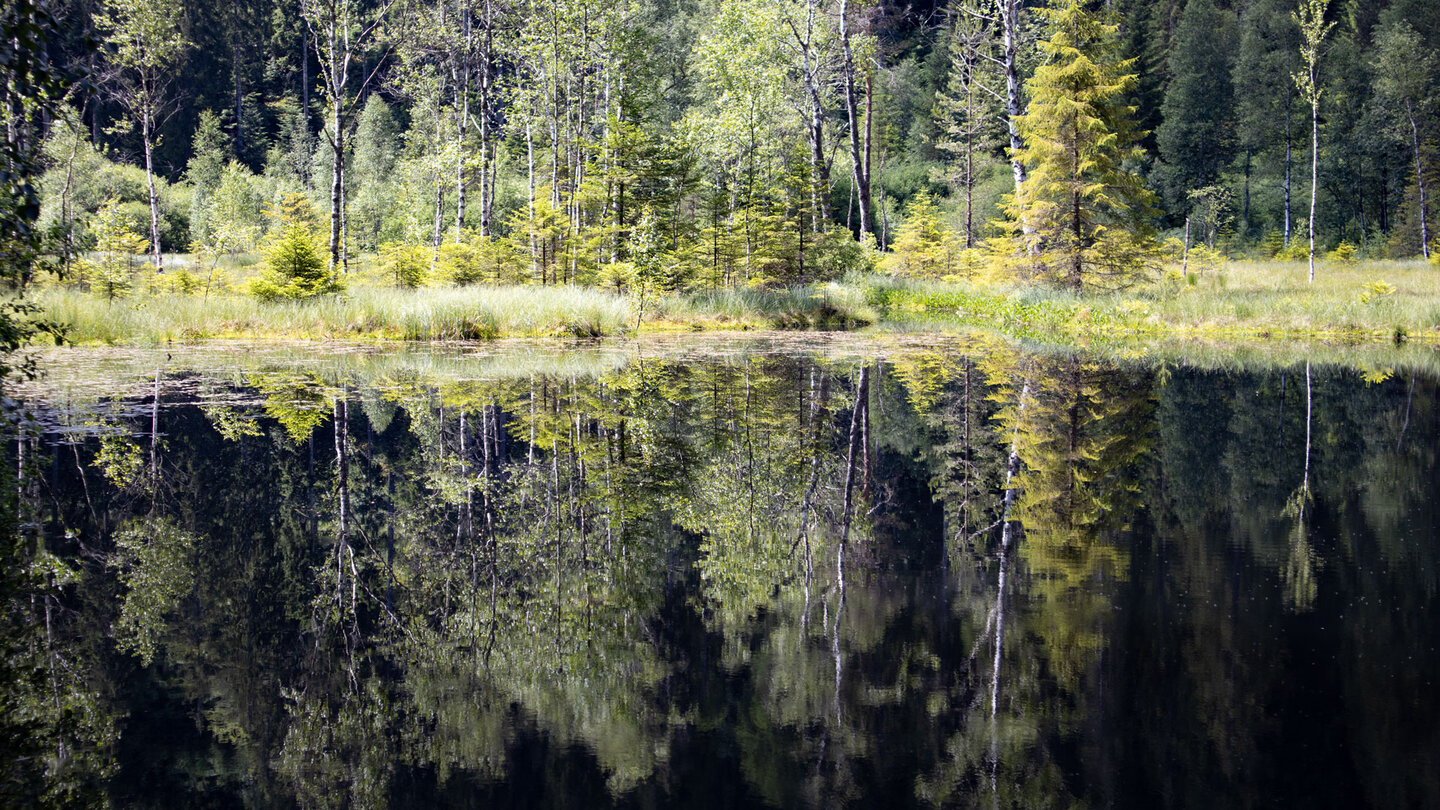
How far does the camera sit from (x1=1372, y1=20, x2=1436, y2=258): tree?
3962 centimetres

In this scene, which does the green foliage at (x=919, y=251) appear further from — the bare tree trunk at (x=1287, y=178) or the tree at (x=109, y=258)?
the tree at (x=109, y=258)

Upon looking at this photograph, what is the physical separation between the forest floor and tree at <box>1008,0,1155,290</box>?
0.97 metres

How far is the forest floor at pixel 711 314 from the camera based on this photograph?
1589 centimetres

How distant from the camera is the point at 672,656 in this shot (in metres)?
2.93

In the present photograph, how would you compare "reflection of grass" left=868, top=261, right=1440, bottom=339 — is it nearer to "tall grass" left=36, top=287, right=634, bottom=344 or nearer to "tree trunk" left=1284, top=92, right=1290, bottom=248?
"tall grass" left=36, top=287, right=634, bottom=344

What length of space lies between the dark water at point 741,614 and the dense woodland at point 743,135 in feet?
9.36

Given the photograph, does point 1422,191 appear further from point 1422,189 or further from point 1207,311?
point 1207,311

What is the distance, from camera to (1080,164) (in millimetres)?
19875

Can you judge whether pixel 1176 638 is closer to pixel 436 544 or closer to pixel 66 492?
pixel 436 544

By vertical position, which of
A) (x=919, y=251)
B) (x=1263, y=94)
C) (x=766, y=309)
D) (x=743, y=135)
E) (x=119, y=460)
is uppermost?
(x=1263, y=94)

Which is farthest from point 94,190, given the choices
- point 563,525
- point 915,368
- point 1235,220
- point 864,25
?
point 1235,220

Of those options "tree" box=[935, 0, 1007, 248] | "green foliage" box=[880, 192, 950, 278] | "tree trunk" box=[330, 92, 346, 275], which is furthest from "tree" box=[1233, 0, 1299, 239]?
"tree trunk" box=[330, 92, 346, 275]

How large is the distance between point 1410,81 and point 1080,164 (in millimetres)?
31833

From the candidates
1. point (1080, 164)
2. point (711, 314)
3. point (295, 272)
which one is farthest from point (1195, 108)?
point (295, 272)
